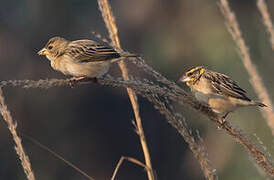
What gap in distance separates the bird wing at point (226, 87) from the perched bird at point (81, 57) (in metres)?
1.00

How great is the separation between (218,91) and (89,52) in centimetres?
129

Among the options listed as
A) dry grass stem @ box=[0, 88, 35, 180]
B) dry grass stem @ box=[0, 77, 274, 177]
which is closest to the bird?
dry grass stem @ box=[0, 77, 274, 177]

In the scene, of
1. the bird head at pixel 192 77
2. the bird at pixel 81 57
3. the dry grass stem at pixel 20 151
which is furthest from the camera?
the bird head at pixel 192 77

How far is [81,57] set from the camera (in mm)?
4562

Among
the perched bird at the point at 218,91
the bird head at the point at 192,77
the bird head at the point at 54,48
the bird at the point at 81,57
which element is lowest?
the perched bird at the point at 218,91

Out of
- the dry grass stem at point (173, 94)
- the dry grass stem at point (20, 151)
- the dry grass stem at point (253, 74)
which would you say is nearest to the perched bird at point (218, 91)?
the dry grass stem at point (253, 74)

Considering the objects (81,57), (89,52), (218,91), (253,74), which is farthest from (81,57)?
(253,74)

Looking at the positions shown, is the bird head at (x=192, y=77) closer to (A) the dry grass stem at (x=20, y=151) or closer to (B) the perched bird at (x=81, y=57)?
(B) the perched bird at (x=81, y=57)

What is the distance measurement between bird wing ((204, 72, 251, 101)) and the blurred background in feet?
11.8

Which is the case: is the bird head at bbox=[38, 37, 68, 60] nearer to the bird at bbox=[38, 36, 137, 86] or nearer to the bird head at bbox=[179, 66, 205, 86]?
the bird at bbox=[38, 36, 137, 86]

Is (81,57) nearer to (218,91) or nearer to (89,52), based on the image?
(89,52)

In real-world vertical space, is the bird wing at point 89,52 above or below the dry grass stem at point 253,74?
above

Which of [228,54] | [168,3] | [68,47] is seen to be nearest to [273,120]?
[68,47]

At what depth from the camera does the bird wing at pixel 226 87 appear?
4395mm
